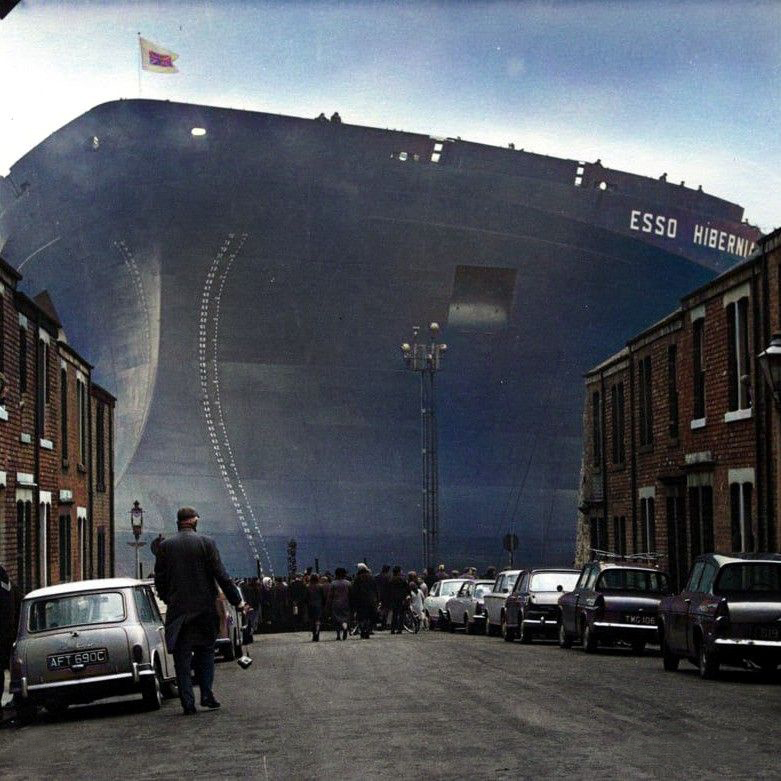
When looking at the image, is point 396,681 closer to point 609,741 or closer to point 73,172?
point 609,741

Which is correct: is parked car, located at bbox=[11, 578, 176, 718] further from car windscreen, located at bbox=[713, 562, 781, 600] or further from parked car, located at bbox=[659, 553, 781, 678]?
car windscreen, located at bbox=[713, 562, 781, 600]

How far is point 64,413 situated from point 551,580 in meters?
12.2

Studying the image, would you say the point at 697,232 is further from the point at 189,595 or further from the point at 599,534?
the point at 189,595

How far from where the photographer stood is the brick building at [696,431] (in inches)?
955

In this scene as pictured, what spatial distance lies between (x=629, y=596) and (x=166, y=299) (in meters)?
29.1

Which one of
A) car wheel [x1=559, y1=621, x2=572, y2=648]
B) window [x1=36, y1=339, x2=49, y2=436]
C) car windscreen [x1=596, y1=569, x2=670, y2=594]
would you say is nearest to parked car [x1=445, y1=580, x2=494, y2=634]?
car wheel [x1=559, y1=621, x2=572, y2=648]

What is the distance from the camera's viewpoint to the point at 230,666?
21.3m

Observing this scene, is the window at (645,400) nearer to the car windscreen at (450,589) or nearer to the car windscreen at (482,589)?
the car windscreen at (482,589)

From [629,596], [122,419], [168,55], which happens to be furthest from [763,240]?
[122,419]

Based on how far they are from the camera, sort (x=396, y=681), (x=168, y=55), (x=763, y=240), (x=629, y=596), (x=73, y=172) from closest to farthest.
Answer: (x=396, y=681), (x=629, y=596), (x=763, y=240), (x=168, y=55), (x=73, y=172)

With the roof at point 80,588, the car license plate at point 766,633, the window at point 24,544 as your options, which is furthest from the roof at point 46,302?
the car license plate at point 766,633

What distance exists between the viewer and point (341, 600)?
31031 millimetres

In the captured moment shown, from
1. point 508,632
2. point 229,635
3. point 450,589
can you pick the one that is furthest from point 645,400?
point 229,635

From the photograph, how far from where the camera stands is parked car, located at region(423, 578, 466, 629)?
35156 millimetres
